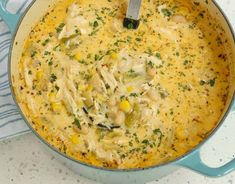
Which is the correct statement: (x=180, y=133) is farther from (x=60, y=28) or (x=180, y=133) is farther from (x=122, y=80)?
(x=60, y=28)

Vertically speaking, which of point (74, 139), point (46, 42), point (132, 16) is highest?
point (132, 16)

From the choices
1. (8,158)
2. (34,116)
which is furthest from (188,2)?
(8,158)

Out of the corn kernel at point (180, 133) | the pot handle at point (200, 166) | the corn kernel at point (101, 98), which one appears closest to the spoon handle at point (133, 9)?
the corn kernel at point (101, 98)

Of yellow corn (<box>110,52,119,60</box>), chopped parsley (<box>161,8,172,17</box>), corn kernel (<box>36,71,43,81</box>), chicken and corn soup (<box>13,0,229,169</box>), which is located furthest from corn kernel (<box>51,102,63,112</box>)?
chopped parsley (<box>161,8,172,17</box>)

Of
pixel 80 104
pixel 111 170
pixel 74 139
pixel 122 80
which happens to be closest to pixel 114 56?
pixel 122 80

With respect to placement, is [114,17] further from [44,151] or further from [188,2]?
[44,151]

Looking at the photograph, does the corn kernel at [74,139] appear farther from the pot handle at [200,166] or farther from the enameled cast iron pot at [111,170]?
the pot handle at [200,166]

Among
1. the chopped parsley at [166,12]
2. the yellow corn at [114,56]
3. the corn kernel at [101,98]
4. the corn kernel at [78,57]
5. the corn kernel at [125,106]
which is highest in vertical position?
the chopped parsley at [166,12]
